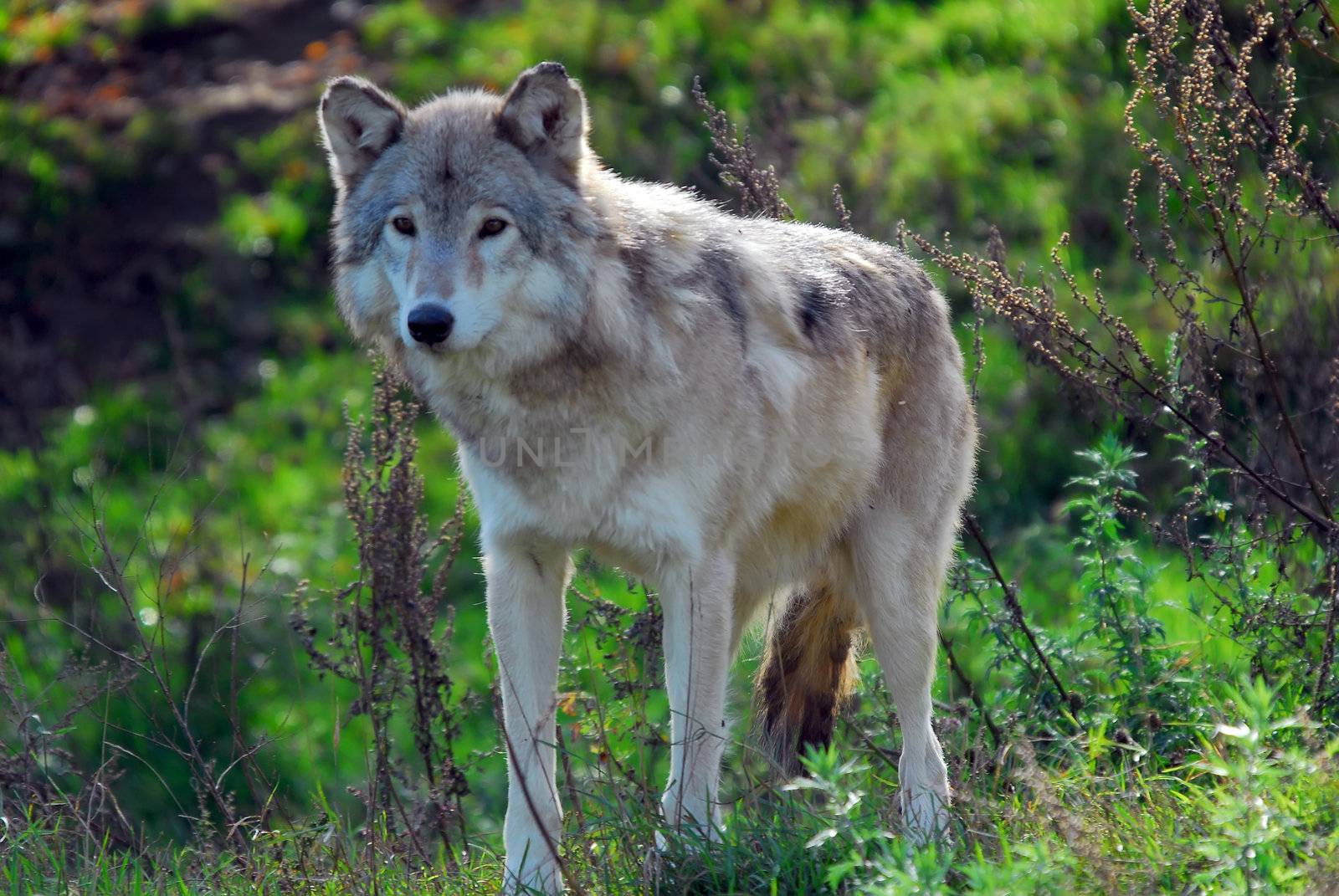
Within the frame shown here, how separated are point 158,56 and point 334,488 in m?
5.37

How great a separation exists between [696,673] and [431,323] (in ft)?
3.88

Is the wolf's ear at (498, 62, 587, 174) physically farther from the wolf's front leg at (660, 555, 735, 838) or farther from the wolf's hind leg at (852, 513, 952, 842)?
the wolf's hind leg at (852, 513, 952, 842)

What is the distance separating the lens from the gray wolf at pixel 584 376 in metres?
3.84

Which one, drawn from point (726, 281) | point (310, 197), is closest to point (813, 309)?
point (726, 281)

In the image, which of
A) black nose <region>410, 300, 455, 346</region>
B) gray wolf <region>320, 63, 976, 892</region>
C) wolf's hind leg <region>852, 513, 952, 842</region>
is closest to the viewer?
black nose <region>410, 300, 455, 346</region>

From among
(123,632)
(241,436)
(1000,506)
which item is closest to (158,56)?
(241,436)

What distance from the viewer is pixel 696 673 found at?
3924mm

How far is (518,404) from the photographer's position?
395cm

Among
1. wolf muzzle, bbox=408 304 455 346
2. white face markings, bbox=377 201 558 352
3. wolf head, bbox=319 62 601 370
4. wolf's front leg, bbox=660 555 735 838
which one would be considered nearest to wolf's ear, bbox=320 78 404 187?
wolf head, bbox=319 62 601 370

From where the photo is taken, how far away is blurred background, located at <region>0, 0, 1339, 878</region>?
870 cm

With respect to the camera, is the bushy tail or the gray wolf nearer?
the gray wolf

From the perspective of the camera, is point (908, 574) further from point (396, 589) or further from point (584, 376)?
point (396, 589)

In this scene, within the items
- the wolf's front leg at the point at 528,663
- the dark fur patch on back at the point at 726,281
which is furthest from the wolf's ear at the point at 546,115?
the wolf's front leg at the point at 528,663

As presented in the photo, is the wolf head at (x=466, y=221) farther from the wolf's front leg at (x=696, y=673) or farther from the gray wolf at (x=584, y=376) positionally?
the wolf's front leg at (x=696, y=673)
